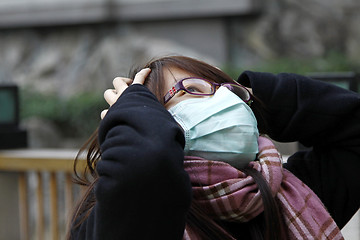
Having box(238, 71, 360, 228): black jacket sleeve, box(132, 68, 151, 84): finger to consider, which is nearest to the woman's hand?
box(132, 68, 151, 84): finger

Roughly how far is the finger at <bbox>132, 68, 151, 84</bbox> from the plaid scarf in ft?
0.82

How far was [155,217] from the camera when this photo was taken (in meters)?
1.32

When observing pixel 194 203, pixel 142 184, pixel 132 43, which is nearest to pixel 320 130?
pixel 194 203

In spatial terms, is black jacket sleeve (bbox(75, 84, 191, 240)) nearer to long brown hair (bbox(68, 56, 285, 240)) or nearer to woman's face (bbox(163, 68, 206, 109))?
long brown hair (bbox(68, 56, 285, 240))

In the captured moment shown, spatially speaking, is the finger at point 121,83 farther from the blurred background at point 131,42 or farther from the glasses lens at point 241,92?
the blurred background at point 131,42

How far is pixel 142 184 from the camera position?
1293 millimetres

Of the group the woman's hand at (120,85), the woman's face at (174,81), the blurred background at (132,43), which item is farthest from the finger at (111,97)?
the blurred background at (132,43)

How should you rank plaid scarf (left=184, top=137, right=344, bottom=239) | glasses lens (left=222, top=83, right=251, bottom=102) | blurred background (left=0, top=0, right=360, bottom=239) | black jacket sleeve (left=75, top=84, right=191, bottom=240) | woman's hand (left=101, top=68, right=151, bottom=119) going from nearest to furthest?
black jacket sleeve (left=75, top=84, right=191, bottom=240) → plaid scarf (left=184, top=137, right=344, bottom=239) → woman's hand (left=101, top=68, right=151, bottom=119) → glasses lens (left=222, top=83, right=251, bottom=102) → blurred background (left=0, top=0, right=360, bottom=239)

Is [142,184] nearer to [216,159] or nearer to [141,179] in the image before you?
[141,179]

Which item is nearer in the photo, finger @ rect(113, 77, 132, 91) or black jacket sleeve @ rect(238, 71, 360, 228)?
finger @ rect(113, 77, 132, 91)

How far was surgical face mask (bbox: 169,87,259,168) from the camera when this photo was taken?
156 centimetres

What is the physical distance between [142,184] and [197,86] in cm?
45

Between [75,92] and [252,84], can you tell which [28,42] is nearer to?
[75,92]

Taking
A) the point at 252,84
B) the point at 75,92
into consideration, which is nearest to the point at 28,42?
the point at 75,92
